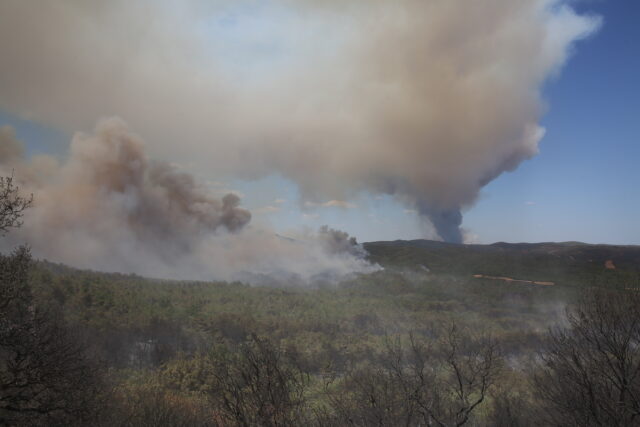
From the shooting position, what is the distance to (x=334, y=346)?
49906mm

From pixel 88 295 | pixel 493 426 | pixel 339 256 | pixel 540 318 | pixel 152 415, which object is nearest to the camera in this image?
pixel 152 415

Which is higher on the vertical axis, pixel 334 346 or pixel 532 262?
pixel 532 262

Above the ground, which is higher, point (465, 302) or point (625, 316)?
point (625, 316)

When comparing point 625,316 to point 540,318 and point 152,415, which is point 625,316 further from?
point 540,318

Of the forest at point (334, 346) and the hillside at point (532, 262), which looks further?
the hillside at point (532, 262)

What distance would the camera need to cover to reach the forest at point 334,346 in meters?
12.3

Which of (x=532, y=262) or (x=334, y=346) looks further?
(x=532, y=262)

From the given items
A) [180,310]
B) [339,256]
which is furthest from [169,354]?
[339,256]

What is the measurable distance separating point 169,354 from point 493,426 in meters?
38.3

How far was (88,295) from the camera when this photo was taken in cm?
5403

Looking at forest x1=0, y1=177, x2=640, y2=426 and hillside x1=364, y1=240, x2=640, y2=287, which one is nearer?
forest x1=0, y1=177, x2=640, y2=426

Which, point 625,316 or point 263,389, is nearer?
point 263,389

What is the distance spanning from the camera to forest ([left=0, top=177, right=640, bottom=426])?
1232 cm

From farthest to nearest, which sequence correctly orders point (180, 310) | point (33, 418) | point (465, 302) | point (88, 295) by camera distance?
1. point (465, 302)
2. point (180, 310)
3. point (88, 295)
4. point (33, 418)
